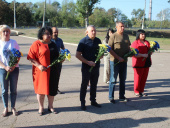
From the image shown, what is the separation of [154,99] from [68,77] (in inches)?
141

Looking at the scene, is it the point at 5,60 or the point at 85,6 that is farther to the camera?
the point at 85,6

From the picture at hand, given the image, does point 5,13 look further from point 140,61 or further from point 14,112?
point 14,112

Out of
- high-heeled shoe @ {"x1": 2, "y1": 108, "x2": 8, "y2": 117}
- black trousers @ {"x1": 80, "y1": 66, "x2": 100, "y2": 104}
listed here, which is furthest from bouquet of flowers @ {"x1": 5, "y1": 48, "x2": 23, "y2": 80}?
black trousers @ {"x1": 80, "y1": 66, "x2": 100, "y2": 104}

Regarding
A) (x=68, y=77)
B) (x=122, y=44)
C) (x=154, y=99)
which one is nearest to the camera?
(x=122, y=44)

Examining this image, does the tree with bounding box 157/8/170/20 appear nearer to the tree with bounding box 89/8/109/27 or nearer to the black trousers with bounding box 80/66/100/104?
the tree with bounding box 89/8/109/27

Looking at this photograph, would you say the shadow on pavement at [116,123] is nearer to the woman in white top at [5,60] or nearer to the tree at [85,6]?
the woman in white top at [5,60]

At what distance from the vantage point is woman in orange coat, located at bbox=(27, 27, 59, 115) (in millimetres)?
4074

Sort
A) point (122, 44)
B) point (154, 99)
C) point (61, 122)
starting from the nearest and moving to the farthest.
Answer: point (61, 122) < point (122, 44) < point (154, 99)

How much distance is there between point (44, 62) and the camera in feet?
13.6

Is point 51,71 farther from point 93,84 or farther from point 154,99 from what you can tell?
point 154,99

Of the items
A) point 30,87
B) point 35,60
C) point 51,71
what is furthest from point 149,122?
point 30,87

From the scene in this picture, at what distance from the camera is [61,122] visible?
4.10m

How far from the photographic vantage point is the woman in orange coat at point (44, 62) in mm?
4074

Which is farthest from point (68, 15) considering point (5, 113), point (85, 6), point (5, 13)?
point (5, 113)
